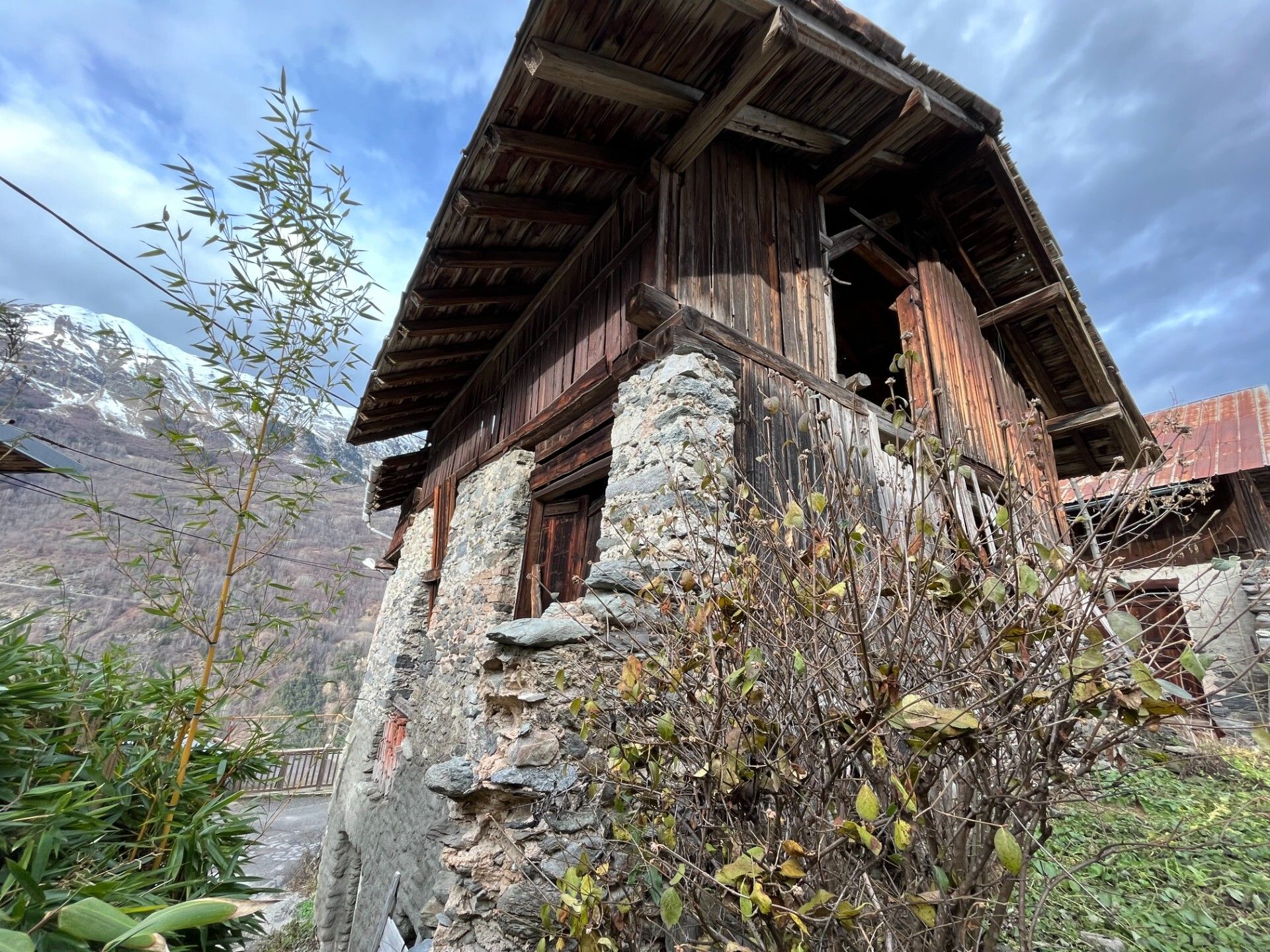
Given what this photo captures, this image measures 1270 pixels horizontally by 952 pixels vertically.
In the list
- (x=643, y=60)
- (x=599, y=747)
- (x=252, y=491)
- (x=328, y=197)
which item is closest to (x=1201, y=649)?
(x=599, y=747)

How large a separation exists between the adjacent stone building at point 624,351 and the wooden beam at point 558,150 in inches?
0.9

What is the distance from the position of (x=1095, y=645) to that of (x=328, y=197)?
3.30m

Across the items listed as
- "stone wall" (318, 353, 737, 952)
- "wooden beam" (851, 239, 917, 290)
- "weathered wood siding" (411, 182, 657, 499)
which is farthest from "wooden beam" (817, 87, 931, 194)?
"stone wall" (318, 353, 737, 952)

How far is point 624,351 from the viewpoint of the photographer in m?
4.11

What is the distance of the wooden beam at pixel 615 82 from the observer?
10.3 ft

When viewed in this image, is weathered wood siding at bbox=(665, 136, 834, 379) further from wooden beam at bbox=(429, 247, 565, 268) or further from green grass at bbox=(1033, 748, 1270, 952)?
green grass at bbox=(1033, 748, 1270, 952)

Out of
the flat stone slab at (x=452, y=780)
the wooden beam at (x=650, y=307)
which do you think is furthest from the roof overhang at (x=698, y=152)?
the flat stone slab at (x=452, y=780)

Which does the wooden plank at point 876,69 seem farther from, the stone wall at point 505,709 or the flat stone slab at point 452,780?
the flat stone slab at point 452,780

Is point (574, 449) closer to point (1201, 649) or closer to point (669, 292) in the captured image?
point (669, 292)

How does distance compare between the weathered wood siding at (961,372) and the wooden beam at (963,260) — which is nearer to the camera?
the weathered wood siding at (961,372)

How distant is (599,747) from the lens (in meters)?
2.25

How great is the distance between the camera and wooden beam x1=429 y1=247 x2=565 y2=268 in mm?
4676

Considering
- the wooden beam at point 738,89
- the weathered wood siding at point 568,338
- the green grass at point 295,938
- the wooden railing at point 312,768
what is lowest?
the green grass at point 295,938

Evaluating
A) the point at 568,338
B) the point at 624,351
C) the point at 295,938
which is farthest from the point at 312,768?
the point at 624,351
